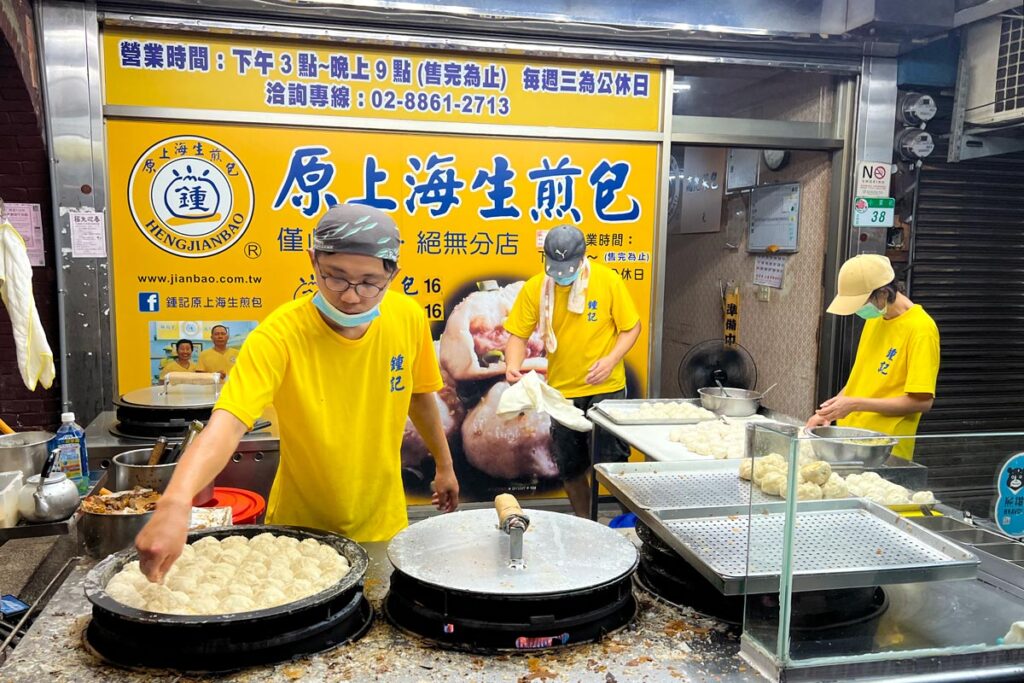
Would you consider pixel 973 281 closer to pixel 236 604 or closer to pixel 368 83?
pixel 368 83

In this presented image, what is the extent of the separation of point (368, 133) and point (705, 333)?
11.8 feet

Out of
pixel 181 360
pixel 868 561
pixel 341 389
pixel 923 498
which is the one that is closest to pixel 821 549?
pixel 868 561

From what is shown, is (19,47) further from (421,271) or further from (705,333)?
(705,333)

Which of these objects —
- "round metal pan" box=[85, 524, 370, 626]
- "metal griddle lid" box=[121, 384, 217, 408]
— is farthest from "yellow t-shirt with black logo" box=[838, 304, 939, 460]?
"metal griddle lid" box=[121, 384, 217, 408]

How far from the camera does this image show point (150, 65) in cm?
430

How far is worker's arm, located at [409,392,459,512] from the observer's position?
8.14ft

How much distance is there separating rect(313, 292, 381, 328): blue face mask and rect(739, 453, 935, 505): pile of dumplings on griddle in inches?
39.9

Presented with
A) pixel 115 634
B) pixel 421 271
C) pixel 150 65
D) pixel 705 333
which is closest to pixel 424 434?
pixel 115 634

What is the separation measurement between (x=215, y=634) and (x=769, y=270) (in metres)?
5.29

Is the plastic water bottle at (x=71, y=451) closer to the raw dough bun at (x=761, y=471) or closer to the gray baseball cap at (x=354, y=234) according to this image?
the gray baseball cap at (x=354, y=234)

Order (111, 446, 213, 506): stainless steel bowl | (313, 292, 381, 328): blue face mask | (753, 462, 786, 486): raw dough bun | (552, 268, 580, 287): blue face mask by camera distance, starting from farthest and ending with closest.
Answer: (552, 268, 580, 287): blue face mask < (111, 446, 213, 506): stainless steel bowl < (313, 292, 381, 328): blue face mask < (753, 462, 786, 486): raw dough bun

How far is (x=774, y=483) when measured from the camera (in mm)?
1680

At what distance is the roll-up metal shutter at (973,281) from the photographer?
17.3ft

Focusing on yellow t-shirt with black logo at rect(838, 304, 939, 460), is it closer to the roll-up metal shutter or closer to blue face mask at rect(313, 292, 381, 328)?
the roll-up metal shutter
